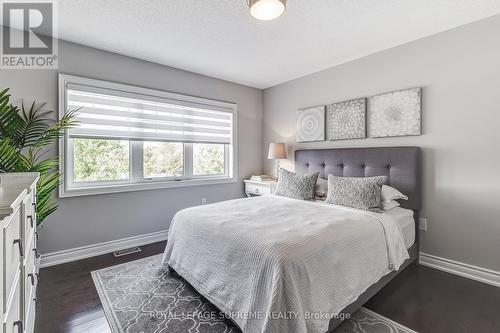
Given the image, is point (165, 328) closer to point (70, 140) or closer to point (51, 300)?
point (51, 300)

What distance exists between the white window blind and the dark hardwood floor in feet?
5.17

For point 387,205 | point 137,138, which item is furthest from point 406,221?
point 137,138

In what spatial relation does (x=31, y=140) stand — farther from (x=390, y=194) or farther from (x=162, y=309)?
(x=390, y=194)

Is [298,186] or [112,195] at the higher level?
[298,186]

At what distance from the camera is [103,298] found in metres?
1.99

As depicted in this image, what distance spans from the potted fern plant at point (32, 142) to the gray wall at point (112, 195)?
177 millimetres

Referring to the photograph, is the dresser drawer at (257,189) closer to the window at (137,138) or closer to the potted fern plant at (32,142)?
the window at (137,138)

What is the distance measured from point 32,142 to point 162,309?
2.11 m

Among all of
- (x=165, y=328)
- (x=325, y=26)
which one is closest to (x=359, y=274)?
(x=165, y=328)

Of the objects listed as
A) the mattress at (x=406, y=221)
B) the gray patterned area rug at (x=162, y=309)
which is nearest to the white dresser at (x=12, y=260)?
the gray patterned area rug at (x=162, y=309)

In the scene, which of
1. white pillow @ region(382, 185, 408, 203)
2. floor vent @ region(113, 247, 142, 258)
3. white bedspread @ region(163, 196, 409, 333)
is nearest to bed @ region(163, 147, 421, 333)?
white bedspread @ region(163, 196, 409, 333)

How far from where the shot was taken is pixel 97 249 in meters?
2.86

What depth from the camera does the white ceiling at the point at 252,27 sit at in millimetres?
2066

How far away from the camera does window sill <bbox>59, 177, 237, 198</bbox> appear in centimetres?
269
